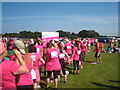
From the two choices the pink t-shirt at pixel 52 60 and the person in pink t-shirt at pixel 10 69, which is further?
the pink t-shirt at pixel 52 60

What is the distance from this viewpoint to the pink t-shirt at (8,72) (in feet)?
9.19

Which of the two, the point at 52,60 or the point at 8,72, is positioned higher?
the point at 8,72

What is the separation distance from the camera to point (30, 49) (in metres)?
5.00

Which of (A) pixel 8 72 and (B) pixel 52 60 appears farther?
(B) pixel 52 60

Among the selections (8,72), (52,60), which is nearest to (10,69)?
(8,72)

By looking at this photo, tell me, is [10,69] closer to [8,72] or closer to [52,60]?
[8,72]

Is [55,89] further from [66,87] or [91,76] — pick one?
[91,76]

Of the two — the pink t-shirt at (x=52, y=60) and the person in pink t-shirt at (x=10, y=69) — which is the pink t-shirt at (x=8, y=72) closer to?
the person in pink t-shirt at (x=10, y=69)

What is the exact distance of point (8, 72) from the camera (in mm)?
2816

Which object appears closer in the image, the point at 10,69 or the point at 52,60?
the point at 10,69

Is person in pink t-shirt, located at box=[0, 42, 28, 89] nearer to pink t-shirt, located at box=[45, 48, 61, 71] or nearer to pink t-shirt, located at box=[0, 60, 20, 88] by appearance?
pink t-shirt, located at box=[0, 60, 20, 88]

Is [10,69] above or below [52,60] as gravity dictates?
above

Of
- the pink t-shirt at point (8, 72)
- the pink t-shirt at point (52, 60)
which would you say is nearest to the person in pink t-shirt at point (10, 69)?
the pink t-shirt at point (8, 72)

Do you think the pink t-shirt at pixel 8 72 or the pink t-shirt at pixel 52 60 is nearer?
the pink t-shirt at pixel 8 72
